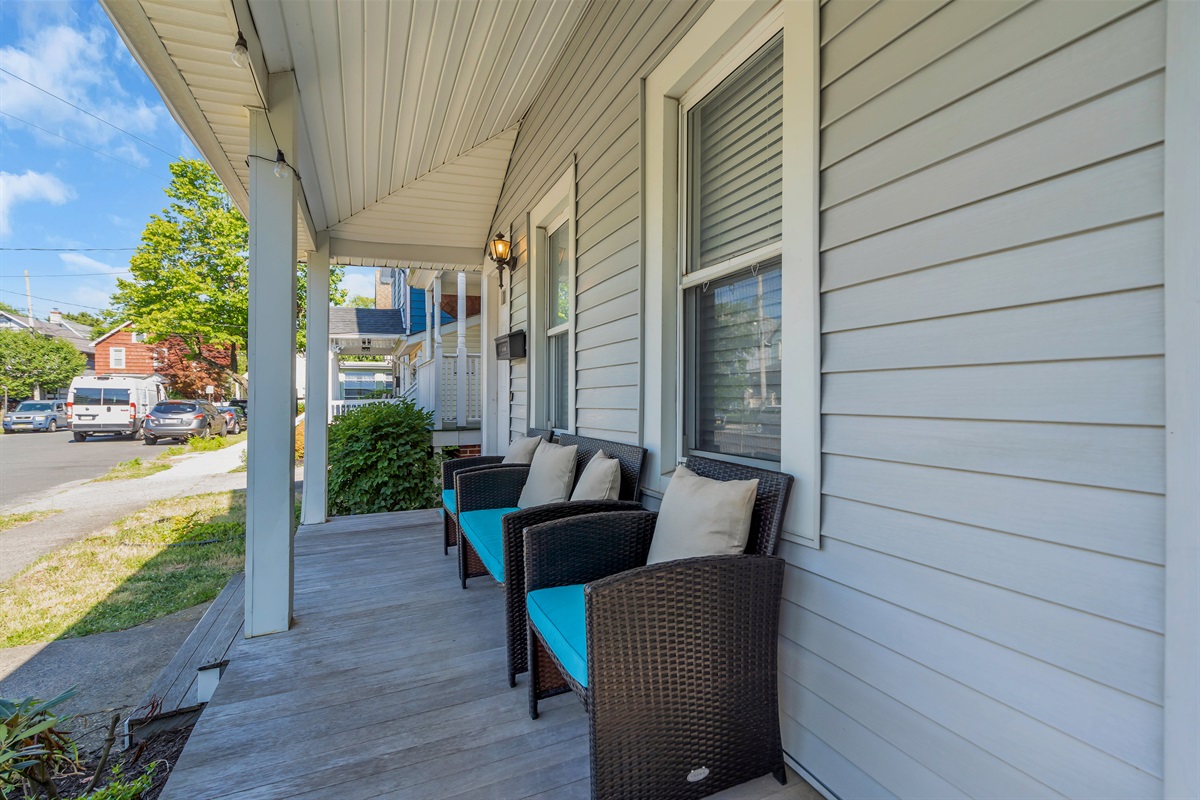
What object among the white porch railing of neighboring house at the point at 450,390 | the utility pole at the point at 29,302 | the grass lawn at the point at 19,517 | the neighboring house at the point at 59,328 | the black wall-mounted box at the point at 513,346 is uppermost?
the utility pole at the point at 29,302

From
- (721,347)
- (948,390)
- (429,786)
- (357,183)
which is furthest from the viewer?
(357,183)

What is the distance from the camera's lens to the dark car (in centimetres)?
1712

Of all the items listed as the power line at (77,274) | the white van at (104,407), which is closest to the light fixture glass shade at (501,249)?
the white van at (104,407)

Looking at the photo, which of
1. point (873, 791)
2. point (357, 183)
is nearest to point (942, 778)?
point (873, 791)

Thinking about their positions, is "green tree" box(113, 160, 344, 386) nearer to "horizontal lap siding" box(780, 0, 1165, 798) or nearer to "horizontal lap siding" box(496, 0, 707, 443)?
"horizontal lap siding" box(496, 0, 707, 443)

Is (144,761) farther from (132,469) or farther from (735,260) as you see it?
(132,469)

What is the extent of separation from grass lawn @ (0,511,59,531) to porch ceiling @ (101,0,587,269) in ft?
15.9

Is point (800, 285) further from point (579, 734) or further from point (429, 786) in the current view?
point (429, 786)

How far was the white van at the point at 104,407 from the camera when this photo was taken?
1481 cm

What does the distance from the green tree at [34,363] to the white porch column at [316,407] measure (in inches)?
1049

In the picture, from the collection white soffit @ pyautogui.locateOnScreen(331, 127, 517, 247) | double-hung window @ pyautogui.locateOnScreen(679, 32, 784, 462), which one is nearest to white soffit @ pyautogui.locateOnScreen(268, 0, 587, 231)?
white soffit @ pyautogui.locateOnScreen(331, 127, 517, 247)

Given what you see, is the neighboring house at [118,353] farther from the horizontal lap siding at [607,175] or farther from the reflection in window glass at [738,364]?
the reflection in window glass at [738,364]

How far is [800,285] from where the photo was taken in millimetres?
1642

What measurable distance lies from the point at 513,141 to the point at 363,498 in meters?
3.81
